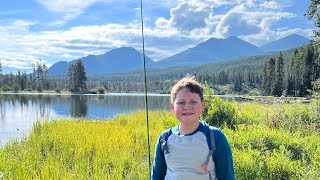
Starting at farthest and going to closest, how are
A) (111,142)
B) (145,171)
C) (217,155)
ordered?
(111,142) → (145,171) → (217,155)

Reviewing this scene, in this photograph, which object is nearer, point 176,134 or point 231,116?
point 176,134

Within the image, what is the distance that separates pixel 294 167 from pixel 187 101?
11.4ft

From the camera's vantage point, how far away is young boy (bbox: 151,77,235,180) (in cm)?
245

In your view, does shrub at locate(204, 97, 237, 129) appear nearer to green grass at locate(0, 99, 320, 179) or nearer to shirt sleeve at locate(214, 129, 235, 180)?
green grass at locate(0, 99, 320, 179)

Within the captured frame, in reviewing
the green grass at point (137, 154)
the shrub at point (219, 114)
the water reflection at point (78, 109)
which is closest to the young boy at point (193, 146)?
the green grass at point (137, 154)

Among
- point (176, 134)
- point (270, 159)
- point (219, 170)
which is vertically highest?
point (176, 134)

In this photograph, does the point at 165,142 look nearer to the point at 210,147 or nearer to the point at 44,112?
the point at 210,147

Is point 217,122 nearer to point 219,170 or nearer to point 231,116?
point 231,116

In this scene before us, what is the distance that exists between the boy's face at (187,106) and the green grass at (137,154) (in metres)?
2.77

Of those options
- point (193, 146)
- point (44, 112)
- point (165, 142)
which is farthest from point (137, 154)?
point (44, 112)

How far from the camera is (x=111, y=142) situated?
8.78m

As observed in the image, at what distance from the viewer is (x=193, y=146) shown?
247 cm

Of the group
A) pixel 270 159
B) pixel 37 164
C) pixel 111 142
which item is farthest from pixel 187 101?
pixel 111 142

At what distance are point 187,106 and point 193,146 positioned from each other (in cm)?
32
